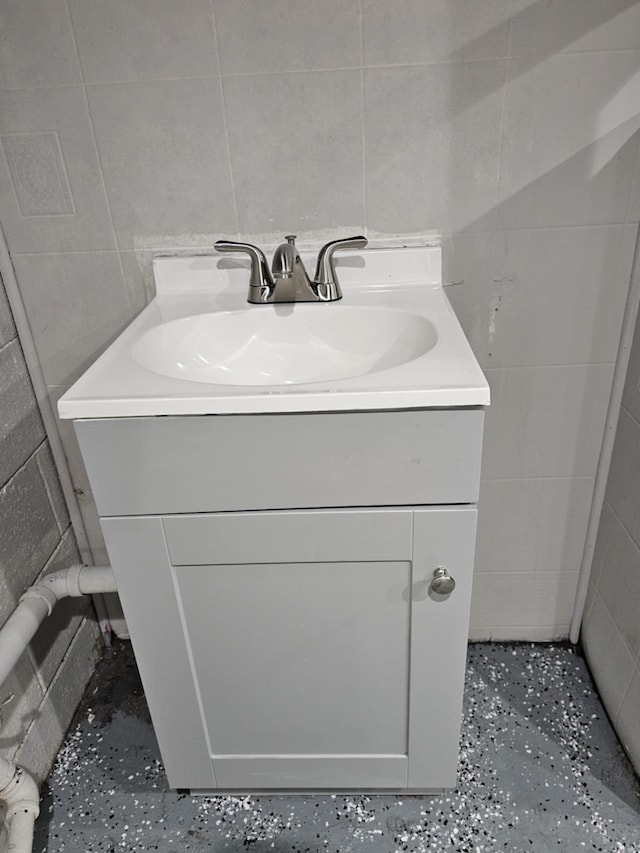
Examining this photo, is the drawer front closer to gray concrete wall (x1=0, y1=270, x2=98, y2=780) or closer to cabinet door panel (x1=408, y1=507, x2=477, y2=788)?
cabinet door panel (x1=408, y1=507, x2=477, y2=788)

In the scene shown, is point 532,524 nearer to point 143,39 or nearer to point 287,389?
point 287,389

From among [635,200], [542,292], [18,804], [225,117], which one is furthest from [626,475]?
[18,804]

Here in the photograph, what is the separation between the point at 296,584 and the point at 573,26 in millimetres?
928

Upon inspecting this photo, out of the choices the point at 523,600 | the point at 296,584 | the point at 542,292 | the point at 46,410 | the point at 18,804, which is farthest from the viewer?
the point at 523,600

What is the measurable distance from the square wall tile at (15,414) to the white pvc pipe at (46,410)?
1cm

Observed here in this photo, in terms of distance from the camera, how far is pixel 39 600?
3.74 feet

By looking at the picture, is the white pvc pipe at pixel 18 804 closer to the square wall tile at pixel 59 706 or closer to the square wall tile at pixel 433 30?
the square wall tile at pixel 59 706

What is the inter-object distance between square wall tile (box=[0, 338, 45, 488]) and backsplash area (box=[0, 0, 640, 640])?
0.06 m

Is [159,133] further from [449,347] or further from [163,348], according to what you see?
[449,347]

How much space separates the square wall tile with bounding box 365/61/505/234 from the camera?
1.00m

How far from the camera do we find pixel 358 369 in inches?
40.8

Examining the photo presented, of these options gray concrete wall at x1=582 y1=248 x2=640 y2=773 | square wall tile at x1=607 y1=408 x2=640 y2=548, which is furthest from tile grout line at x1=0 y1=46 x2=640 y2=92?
square wall tile at x1=607 y1=408 x2=640 y2=548

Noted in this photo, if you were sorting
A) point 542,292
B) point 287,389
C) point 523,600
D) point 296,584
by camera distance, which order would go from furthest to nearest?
point 523,600 → point 542,292 → point 296,584 → point 287,389

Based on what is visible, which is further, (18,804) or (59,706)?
(59,706)
